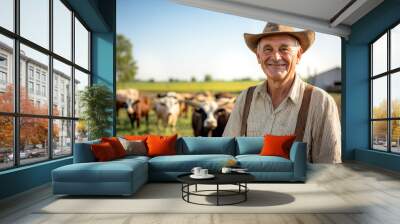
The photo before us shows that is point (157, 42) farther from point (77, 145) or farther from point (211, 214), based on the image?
point (211, 214)

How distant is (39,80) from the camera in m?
6.07

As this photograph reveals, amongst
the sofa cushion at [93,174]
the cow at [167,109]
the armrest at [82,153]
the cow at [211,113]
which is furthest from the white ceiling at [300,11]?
the sofa cushion at [93,174]

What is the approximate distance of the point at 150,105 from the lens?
10.1 metres

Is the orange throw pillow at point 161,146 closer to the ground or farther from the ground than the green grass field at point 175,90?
closer to the ground

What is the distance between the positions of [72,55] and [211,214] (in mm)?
5075

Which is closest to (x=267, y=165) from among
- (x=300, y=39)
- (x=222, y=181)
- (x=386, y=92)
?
(x=222, y=181)

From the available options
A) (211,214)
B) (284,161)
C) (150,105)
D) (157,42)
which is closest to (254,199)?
(211,214)

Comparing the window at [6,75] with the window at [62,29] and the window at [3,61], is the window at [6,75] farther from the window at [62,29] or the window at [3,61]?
the window at [62,29]

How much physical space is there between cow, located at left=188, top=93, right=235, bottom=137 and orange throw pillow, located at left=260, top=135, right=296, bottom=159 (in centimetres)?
354

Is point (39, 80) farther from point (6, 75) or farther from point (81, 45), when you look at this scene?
point (81, 45)

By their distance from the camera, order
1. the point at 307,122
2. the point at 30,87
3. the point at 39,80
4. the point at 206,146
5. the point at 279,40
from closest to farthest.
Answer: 1. the point at 30,87
2. the point at 39,80
3. the point at 206,146
4. the point at 307,122
5. the point at 279,40

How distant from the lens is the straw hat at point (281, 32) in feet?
28.0

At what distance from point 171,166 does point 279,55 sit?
398 cm

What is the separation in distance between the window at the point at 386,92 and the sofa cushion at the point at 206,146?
12.1 feet
